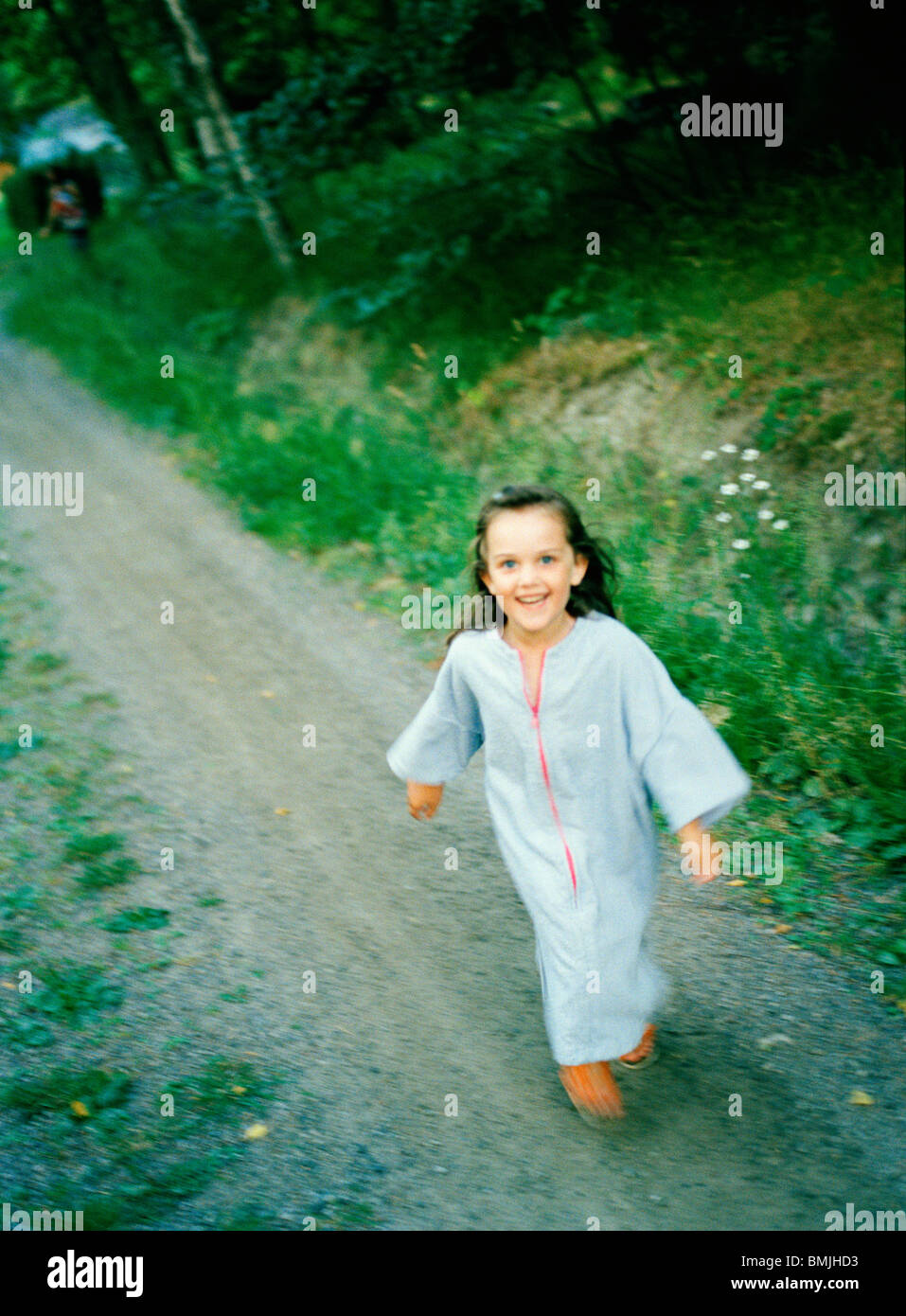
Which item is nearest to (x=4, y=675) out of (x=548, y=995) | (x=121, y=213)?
(x=548, y=995)

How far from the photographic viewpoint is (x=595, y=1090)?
2963 millimetres

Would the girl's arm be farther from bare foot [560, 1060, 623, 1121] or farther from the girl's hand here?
the girl's hand

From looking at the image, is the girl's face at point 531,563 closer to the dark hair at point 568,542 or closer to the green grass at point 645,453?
the dark hair at point 568,542

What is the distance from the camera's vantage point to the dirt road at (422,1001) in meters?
2.83

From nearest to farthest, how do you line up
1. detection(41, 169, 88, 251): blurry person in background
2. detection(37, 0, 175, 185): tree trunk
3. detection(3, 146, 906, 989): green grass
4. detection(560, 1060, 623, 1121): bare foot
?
1. detection(560, 1060, 623, 1121): bare foot
2. detection(3, 146, 906, 989): green grass
3. detection(37, 0, 175, 185): tree trunk
4. detection(41, 169, 88, 251): blurry person in background

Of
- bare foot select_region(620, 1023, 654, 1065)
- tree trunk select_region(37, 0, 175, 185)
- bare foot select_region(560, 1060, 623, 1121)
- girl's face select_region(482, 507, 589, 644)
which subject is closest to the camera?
girl's face select_region(482, 507, 589, 644)

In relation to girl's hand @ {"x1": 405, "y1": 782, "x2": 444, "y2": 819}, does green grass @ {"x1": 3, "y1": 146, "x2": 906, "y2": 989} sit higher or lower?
higher

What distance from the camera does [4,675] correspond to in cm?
630

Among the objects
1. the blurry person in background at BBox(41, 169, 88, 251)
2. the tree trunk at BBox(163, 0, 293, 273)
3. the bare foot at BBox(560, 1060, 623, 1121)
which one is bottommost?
the bare foot at BBox(560, 1060, 623, 1121)

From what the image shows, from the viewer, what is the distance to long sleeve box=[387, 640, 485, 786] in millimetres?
3094

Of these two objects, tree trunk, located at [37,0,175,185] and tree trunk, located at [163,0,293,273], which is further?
tree trunk, located at [37,0,175,185]

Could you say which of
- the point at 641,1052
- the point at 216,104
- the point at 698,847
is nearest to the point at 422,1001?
the point at 641,1052

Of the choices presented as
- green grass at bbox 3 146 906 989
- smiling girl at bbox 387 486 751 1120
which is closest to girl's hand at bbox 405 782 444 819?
smiling girl at bbox 387 486 751 1120

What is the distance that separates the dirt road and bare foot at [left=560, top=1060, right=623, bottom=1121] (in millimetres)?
62
